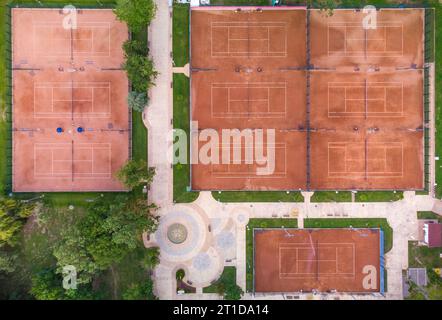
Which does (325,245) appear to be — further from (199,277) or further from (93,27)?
(93,27)

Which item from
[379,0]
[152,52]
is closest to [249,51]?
[152,52]

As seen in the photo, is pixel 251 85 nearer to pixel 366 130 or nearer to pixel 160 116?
pixel 160 116

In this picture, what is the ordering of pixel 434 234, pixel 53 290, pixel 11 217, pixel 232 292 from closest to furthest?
pixel 53 290
pixel 11 217
pixel 232 292
pixel 434 234

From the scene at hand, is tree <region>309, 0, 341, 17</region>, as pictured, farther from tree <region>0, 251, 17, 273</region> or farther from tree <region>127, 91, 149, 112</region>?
tree <region>0, 251, 17, 273</region>

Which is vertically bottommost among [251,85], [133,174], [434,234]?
[434,234]

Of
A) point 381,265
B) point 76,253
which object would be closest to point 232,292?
point 76,253


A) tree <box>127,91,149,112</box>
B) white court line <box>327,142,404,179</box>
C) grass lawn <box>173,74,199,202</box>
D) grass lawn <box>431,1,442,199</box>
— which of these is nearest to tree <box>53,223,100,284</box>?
grass lawn <box>173,74,199,202</box>
